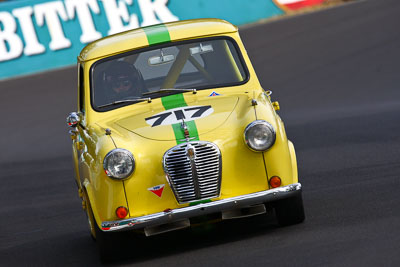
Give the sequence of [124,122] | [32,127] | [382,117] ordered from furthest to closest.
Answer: [32,127] < [382,117] < [124,122]

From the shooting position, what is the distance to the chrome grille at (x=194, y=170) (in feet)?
21.3

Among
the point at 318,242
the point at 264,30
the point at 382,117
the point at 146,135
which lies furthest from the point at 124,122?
the point at 264,30

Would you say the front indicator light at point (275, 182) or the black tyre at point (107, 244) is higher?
the front indicator light at point (275, 182)

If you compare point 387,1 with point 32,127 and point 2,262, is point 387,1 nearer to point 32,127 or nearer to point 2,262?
point 32,127

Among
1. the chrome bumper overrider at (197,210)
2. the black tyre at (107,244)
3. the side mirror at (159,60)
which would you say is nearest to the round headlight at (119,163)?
the chrome bumper overrider at (197,210)

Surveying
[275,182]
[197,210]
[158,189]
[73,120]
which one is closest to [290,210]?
[275,182]

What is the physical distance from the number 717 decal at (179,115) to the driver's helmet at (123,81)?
2.14 feet

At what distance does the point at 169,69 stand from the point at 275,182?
165 centimetres

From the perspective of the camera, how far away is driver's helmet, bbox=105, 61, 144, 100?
7.56 meters

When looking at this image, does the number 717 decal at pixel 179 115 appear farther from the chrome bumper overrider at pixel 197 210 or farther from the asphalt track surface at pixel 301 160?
the asphalt track surface at pixel 301 160

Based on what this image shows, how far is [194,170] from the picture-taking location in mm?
6496

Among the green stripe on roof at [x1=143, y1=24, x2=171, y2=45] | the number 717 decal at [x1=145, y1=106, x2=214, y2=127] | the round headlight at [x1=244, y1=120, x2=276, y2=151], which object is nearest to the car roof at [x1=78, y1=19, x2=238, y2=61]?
the green stripe on roof at [x1=143, y1=24, x2=171, y2=45]

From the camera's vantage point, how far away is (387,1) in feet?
67.3

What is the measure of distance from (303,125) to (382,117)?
3.88ft
